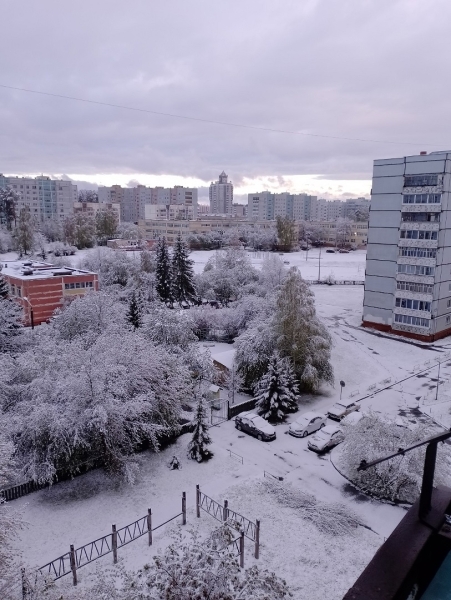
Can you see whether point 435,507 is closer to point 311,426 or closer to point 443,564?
point 443,564

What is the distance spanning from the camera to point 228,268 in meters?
56.3

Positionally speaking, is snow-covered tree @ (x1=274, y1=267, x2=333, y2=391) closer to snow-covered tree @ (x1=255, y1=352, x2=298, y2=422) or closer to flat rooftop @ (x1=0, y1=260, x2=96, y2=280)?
snow-covered tree @ (x1=255, y1=352, x2=298, y2=422)

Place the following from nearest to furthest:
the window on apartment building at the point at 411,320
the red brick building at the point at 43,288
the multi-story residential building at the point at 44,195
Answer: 1. the window on apartment building at the point at 411,320
2. the red brick building at the point at 43,288
3. the multi-story residential building at the point at 44,195

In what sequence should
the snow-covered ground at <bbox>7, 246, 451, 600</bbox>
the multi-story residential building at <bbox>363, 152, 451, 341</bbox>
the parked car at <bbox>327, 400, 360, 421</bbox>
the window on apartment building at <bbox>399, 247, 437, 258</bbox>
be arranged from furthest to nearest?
1. the window on apartment building at <bbox>399, 247, 437, 258</bbox>
2. the multi-story residential building at <bbox>363, 152, 451, 341</bbox>
3. the parked car at <bbox>327, 400, 360, 421</bbox>
4. the snow-covered ground at <bbox>7, 246, 451, 600</bbox>

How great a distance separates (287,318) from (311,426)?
7200mm

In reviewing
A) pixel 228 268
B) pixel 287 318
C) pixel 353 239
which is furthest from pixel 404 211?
pixel 353 239

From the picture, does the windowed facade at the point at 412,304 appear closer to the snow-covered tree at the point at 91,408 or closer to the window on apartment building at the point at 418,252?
the window on apartment building at the point at 418,252

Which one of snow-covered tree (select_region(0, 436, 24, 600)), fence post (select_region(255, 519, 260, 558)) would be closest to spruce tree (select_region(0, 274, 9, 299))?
snow-covered tree (select_region(0, 436, 24, 600))

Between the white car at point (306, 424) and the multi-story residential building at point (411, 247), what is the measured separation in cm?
2008

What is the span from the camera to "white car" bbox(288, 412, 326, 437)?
21564 mm

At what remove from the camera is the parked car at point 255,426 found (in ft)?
69.4

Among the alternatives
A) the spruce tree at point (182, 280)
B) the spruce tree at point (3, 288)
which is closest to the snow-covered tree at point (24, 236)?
the spruce tree at point (182, 280)

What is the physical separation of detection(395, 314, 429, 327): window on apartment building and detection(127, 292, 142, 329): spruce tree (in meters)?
22.6

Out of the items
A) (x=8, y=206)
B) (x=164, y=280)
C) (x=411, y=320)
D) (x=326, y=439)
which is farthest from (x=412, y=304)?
(x=8, y=206)
